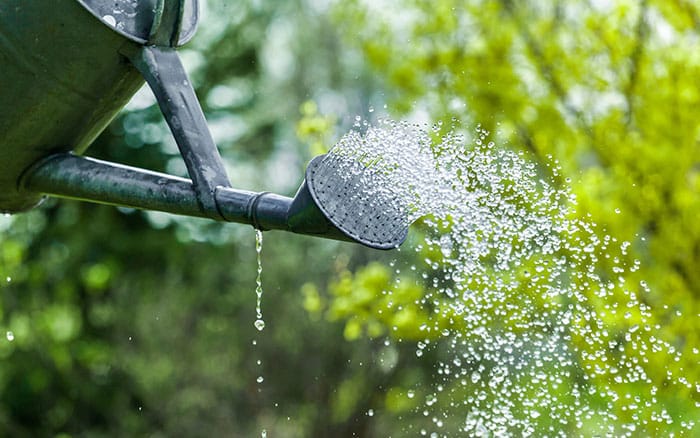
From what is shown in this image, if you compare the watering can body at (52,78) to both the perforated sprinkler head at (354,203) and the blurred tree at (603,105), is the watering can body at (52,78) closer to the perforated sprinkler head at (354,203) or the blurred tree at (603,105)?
the perforated sprinkler head at (354,203)

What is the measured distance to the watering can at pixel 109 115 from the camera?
4.72 ft

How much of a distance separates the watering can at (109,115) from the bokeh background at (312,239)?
1807 millimetres

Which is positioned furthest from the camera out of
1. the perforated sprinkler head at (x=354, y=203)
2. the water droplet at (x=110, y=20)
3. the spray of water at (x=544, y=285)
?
the spray of water at (x=544, y=285)

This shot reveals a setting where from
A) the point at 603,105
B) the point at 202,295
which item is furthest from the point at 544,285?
the point at 202,295

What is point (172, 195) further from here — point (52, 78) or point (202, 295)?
point (202, 295)

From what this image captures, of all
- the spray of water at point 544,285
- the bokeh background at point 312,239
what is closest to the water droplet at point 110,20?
the spray of water at point 544,285

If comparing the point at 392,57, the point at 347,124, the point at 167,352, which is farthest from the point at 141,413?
the point at 392,57

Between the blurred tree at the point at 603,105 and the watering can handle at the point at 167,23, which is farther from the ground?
the watering can handle at the point at 167,23

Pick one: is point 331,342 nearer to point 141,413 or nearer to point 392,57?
point 141,413

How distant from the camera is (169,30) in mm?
1630

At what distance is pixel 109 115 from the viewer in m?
1.78

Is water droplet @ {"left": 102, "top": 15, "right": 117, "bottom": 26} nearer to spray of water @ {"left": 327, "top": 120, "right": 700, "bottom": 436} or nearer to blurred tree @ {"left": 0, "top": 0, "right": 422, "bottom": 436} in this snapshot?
spray of water @ {"left": 327, "top": 120, "right": 700, "bottom": 436}

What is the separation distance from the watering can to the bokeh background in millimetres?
1807

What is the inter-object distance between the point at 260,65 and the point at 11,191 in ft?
17.8
